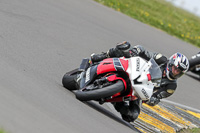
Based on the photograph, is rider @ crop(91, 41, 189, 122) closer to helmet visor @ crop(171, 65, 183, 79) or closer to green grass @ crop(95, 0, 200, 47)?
helmet visor @ crop(171, 65, 183, 79)

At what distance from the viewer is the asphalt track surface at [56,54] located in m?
5.05

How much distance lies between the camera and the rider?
6.93 m

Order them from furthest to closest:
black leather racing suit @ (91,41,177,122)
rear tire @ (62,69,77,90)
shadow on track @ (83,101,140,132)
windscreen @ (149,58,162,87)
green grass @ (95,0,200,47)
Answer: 1. green grass @ (95,0,200,47)
2. rear tire @ (62,69,77,90)
3. black leather racing suit @ (91,41,177,122)
4. shadow on track @ (83,101,140,132)
5. windscreen @ (149,58,162,87)

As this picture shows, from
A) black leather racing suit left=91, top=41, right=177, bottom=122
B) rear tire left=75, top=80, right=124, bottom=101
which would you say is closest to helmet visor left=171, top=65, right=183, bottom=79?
black leather racing suit left=91, top=41, right=177, bottom=122

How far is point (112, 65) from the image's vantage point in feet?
21.8

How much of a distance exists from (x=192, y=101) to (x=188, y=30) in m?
10.9

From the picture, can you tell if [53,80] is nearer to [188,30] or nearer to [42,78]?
[42,78]

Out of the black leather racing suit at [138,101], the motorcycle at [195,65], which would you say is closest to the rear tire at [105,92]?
the black leather racing suit at [138,101]

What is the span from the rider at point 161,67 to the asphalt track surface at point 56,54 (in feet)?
0.74

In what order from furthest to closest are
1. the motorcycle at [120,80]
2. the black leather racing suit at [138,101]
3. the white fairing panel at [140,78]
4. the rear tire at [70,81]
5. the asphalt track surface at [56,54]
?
the rear tire at [70,81] → the black leather racing suit at [138,101] → the white fairing panel at [140,78] → the motorcycle at [120,80] → the asphalt track surface at [56,54]

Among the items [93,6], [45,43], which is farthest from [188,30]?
[45,43]

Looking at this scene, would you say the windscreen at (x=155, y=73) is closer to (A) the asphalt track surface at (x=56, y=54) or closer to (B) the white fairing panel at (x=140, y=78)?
(B) the white fairing panel at (x=140, y=78)

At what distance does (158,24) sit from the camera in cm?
1881

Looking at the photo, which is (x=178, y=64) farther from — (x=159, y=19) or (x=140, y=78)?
(x=159, y=19)
